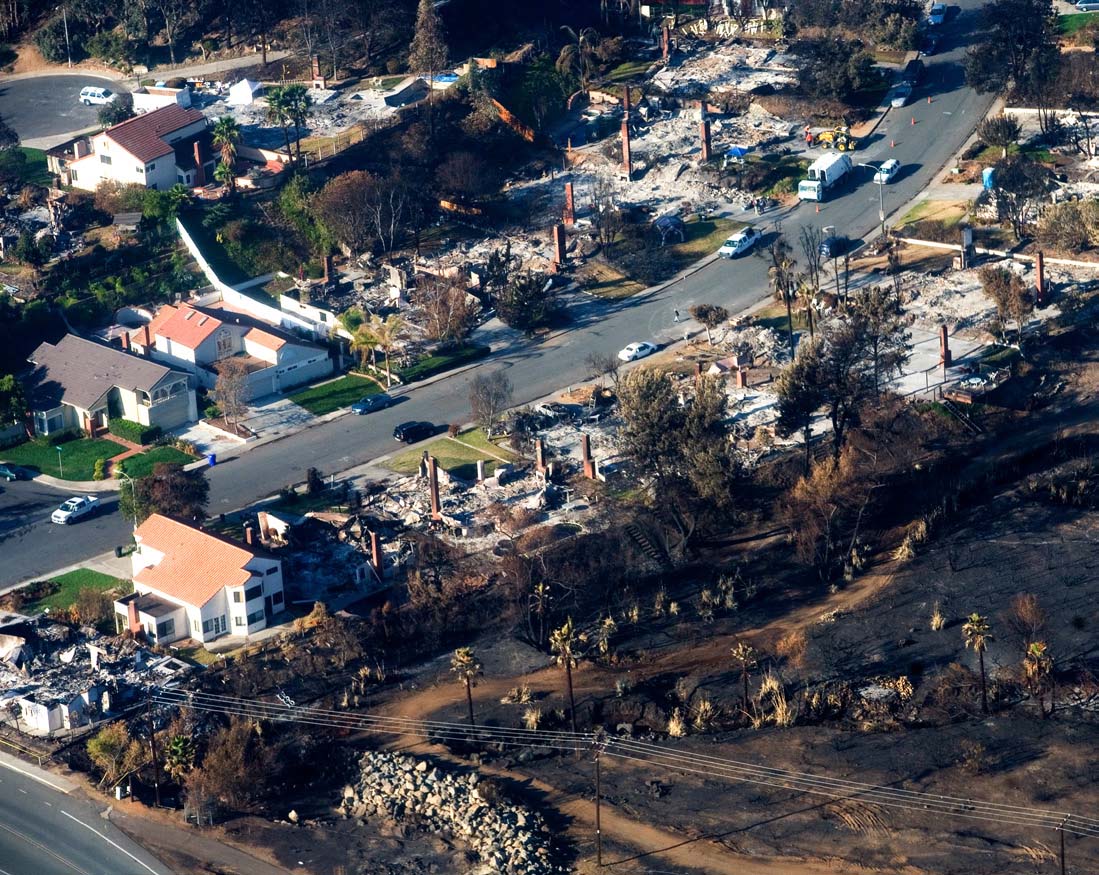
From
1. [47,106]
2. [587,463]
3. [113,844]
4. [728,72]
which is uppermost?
[47,106]

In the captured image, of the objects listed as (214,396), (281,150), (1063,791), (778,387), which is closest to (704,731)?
(1063,791)

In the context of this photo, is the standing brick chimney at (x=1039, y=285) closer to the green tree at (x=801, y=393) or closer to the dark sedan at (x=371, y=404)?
the green tree at (x=801, y=393)

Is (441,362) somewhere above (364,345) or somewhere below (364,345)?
below

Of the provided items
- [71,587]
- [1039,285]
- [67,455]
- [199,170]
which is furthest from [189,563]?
[1039,285]

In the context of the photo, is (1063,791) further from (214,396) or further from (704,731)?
(214,396)

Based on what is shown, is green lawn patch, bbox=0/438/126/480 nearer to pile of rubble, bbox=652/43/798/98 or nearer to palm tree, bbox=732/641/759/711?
palm tree, bbox=732/641/759/711

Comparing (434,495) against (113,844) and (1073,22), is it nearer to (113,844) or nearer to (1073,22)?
(113,844)

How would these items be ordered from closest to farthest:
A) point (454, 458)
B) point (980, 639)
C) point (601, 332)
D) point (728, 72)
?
point (980, 639)
point (454, 458)
point (601, 332)
point (728, 72)
